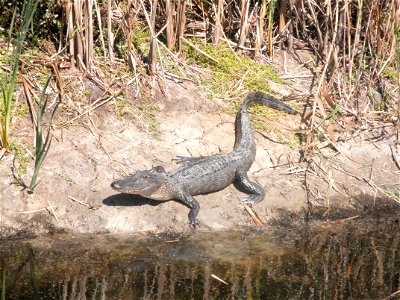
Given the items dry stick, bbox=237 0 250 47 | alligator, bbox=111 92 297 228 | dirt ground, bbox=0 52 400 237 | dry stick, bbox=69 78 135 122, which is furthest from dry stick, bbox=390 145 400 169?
dry stick, bbox=69 78 135 122

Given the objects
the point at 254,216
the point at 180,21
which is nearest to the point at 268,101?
the point at 180,21

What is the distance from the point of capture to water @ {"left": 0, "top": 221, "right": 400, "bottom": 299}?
5.95m

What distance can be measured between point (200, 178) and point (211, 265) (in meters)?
1.49

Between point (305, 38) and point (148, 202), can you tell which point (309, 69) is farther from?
point (148, 202)

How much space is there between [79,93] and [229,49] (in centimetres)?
227

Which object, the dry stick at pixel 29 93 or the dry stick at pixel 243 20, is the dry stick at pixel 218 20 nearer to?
the dry stick at pixel 243 20

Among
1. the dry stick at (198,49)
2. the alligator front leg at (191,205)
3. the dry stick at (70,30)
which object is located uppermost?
the dry stick at (70,30)

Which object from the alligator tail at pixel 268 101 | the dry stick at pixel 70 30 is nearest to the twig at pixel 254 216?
the alligator tail at pixel 268 101

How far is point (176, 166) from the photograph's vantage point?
8133 millimetres

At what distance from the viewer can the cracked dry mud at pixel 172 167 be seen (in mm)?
7223

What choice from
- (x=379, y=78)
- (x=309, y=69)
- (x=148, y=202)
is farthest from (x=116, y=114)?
(x=379, y=78)

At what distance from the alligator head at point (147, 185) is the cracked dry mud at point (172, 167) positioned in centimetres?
15

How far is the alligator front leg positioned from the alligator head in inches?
4.6

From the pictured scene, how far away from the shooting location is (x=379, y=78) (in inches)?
377
